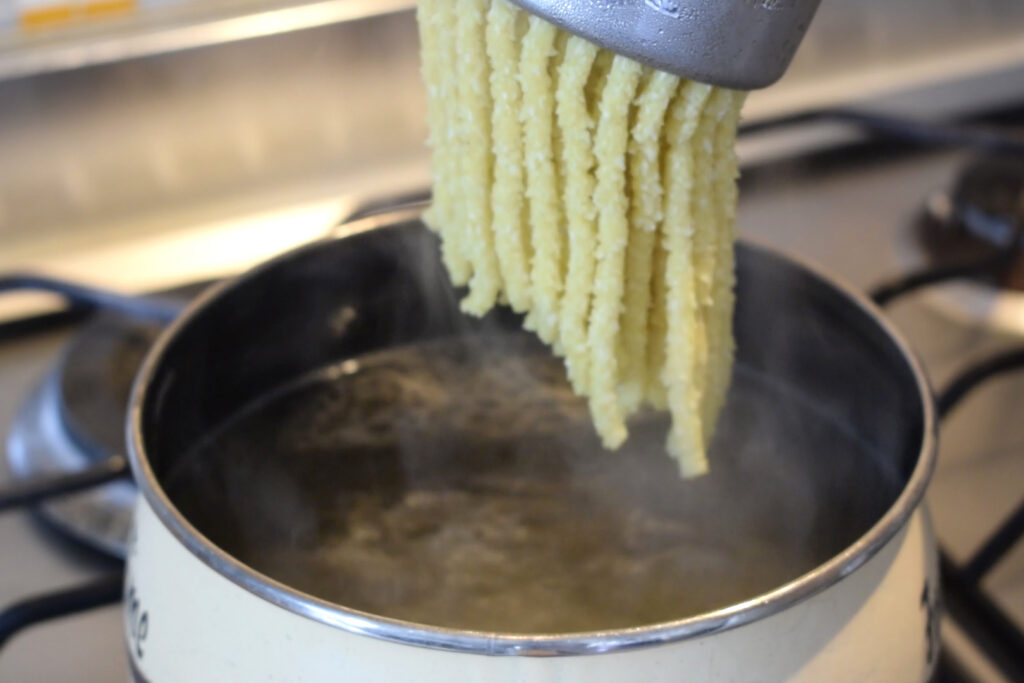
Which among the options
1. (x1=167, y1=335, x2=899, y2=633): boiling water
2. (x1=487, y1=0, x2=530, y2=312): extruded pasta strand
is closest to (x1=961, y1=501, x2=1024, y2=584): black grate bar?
(x1=167, y1=335, x2=899, y2=633): boiling water

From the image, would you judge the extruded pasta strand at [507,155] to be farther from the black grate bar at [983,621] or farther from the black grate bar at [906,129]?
the black grate bar at [906,129]

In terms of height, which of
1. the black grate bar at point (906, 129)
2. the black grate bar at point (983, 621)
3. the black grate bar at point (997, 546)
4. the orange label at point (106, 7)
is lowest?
the black grate bar at point (983, 621)

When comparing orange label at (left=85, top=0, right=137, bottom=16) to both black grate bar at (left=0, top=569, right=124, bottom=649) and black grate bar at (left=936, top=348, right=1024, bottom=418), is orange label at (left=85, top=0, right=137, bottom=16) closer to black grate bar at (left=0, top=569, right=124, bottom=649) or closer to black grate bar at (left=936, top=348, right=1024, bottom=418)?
black grate bar at (left=0, top=569, right=124, bottom=649)

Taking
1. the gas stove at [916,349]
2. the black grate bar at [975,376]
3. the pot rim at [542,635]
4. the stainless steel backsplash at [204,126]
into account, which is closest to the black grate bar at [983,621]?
the gas stove at [916,349]

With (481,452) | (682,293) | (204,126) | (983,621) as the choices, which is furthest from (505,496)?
(204,126)

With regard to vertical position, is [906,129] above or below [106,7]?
below

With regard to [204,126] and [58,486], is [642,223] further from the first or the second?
[204,126]
